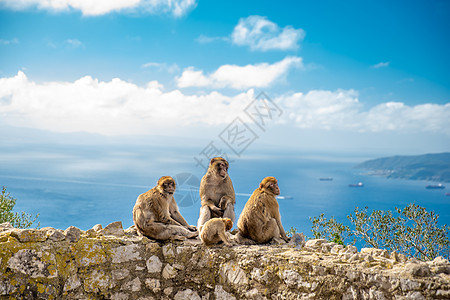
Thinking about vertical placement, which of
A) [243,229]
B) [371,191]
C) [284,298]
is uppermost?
[371,191]

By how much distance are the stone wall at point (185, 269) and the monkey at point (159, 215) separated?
13 centimetres

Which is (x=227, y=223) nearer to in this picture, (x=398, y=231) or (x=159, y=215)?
(x=159, y=215)

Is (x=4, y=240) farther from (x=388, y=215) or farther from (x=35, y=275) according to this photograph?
(x=388, y=215)

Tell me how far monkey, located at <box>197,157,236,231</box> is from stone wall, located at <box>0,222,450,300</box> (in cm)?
91

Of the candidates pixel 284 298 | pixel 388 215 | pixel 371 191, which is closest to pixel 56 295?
pixel 284 298

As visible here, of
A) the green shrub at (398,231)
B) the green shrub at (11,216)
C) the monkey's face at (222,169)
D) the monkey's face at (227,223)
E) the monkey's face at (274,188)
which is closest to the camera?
the monkey's face at (227,223)

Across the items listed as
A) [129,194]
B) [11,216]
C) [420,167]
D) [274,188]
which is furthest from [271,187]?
[420,167]

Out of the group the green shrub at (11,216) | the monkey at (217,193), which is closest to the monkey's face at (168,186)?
the monkey at (217,193)

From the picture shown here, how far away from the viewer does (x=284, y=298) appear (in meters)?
4.16

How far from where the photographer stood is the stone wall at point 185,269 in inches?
149

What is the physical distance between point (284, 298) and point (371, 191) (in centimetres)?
5974

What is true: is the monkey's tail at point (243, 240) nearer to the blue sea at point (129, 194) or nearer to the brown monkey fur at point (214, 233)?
the brown monkey fur at point (214, 233)

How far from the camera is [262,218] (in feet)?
16.1

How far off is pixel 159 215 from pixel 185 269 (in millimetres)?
771
